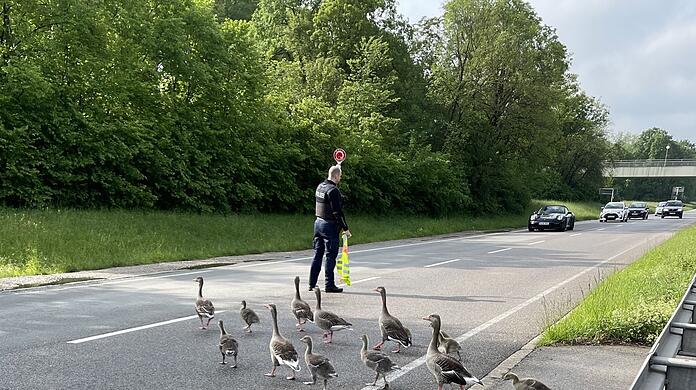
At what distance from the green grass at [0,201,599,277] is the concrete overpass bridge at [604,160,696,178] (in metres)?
79.2

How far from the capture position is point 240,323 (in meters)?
8.06

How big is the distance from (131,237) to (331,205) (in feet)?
31.2

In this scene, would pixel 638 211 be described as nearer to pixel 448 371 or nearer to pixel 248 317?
pixel 248 317

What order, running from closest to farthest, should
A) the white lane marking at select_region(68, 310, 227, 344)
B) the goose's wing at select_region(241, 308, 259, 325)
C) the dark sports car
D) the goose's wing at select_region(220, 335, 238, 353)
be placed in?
the goose's wing at select_region(220, 335, 238, 353) → the white lane marking at select_region(68, 310, 227, 344) → the goose's wing at select_region(241, 308, 259, 325) → the dark sports car

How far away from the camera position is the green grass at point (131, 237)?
14.6 m

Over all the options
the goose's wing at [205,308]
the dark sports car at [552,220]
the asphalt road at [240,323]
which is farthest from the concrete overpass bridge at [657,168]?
the goose's wing at [205,308]

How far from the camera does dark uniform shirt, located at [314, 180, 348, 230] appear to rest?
1069 centimetres

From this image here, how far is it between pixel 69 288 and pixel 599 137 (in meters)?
71.3

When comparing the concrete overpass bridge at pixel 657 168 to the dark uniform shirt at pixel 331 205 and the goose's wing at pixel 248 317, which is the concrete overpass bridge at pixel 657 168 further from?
the goose's wing at pixel 248 317

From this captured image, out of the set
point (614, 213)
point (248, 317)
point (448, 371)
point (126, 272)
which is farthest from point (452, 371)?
point (614, 213)

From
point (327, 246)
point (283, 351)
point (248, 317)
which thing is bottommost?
point (248, 317)

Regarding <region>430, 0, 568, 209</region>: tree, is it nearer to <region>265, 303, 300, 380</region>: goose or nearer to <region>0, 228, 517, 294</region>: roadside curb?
<region>0, 228, 517, 294</region>: roadside curb

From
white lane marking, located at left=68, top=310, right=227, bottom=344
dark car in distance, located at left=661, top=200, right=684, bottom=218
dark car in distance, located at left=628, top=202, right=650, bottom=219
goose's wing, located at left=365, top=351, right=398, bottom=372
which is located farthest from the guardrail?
dark car in distance, located at left=661, top=200, right=684, bottom=218

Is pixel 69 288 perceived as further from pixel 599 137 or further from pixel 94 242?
pixel 599 137
